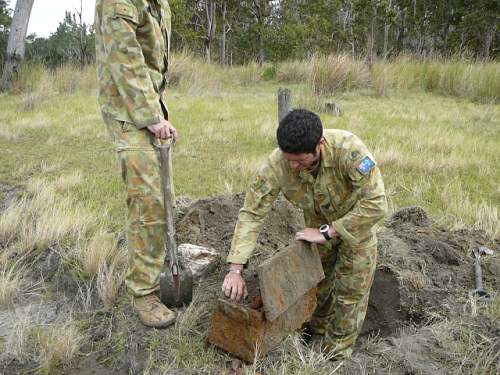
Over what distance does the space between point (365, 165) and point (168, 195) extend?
1.13 metres

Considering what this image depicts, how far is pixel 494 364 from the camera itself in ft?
8.76

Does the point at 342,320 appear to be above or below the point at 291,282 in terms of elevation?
below

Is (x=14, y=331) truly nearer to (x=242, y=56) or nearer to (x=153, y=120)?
(x=153, y=120)

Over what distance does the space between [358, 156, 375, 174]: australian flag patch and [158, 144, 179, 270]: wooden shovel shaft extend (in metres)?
1.09

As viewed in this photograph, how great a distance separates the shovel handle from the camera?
2.96 m

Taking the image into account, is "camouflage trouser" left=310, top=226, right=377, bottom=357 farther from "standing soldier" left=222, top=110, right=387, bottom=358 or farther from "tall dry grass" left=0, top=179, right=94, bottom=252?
"tall dry grass" left=0, top=179, right=94, bottom=252

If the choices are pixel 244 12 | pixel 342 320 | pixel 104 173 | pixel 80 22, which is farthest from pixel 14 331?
pixel 244 12

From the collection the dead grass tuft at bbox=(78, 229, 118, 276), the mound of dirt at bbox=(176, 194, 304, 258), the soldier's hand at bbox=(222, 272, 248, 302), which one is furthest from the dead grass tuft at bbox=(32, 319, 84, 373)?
the mound of dirt at bbox=(176, 194, 304, 258)

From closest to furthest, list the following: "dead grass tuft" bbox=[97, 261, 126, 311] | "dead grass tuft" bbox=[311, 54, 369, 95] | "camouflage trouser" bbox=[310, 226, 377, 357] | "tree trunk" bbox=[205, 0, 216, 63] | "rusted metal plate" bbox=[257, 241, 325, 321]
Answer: "rusted metal plate" bbox=[257, 241, 325, 321], "camouflage trouser" bbox=[310, 226, 377, 357], "dead grass tuft" bbox=[97, 261, 126, 311], "dead grass tuft" bbox=[311, 54, 369, 95], "tree trunk" bbox=[205, 0, 216, 63]

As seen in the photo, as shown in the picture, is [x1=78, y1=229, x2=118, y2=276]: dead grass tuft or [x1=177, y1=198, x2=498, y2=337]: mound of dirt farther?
[x1=78, y1=229, x2=118, y2=276]: dead grass tuft

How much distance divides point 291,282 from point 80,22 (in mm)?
13270

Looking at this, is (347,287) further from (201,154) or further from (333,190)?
(201,154)

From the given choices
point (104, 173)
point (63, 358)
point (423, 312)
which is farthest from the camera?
point (104, 173)

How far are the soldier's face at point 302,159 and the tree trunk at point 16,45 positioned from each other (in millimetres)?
12534
